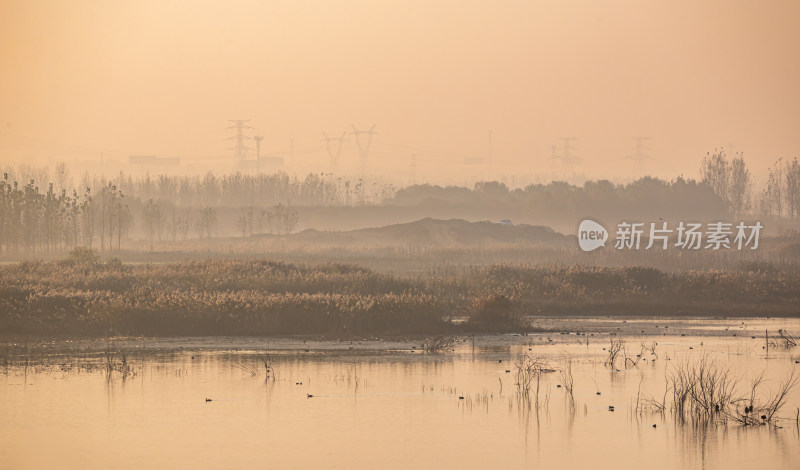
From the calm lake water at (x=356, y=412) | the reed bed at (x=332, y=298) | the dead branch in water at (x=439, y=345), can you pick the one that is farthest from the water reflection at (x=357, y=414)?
the reed bed at (x=332, y=298)

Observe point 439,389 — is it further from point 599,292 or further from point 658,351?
point 599,292

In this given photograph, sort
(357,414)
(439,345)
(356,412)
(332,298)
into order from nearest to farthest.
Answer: (357,414) < (356,412) < (439,345) < (332,298)

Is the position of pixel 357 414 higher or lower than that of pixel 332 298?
lower

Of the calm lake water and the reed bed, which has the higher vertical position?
the reed bed

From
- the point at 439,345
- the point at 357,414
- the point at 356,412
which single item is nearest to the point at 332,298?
the point at 439,345

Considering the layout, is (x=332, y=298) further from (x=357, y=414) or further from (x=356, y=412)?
(x=357, y=414)

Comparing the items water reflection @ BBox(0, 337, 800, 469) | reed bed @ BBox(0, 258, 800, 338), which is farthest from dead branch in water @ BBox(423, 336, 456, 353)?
reed bed @ BBox(0, 258, 800, 338)

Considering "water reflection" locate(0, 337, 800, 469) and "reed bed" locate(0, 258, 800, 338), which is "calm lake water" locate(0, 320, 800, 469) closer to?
"water reflection" locate(0, 337, 800, 469)

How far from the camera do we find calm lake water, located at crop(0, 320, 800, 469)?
24.3m

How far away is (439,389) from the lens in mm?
33000

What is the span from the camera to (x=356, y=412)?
1161 inches

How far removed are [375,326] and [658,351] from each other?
1280 centimetres

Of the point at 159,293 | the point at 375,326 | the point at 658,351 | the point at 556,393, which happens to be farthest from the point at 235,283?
the point at 556,393

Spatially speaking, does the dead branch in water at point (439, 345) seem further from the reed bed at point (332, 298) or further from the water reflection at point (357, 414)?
the reed bed at point (332, 298)
